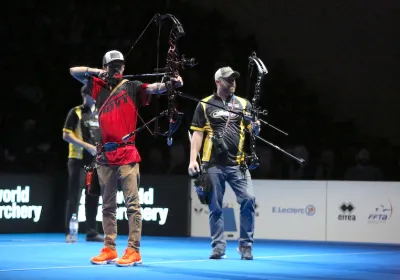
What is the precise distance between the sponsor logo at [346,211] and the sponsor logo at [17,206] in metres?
5.39

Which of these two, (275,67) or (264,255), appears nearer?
(264,255)

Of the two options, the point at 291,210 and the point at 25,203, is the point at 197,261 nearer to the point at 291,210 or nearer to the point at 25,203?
the point at 291,210

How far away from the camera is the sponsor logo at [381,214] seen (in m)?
13.9

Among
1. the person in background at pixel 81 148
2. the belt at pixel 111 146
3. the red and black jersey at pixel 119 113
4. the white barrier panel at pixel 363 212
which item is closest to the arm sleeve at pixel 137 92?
the red and black jersey at pixel 119 113

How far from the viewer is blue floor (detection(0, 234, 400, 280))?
8.14 meters

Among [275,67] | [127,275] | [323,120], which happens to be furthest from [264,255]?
[275,67]

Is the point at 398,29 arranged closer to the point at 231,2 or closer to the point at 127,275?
the point at 231,2

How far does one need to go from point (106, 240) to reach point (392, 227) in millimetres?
6292

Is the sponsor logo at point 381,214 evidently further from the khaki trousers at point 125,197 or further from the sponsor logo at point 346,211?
the khaki trousers at point 125,197

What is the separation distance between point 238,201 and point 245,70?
32.3ft

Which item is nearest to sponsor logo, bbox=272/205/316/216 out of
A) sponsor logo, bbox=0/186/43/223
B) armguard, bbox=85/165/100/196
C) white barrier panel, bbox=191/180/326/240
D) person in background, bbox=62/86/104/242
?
white barrier panel, bbox=191/180/326/240

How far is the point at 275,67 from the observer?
2066 centimetres

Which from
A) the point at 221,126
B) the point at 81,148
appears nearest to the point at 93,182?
the point at 221,126

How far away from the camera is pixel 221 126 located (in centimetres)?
1012
